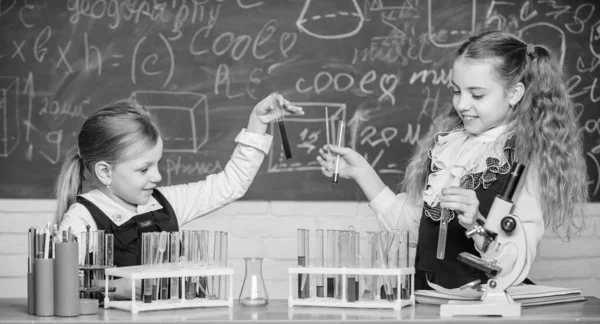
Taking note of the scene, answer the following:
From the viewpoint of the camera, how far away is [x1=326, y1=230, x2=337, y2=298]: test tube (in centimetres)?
186

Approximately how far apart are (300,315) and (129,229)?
0.79 m

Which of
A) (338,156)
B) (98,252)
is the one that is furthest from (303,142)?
(98,252)

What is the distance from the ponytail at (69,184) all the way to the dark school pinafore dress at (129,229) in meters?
0.07

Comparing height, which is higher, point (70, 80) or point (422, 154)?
point (70, 80)

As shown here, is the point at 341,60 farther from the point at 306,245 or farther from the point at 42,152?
the point at 306,245

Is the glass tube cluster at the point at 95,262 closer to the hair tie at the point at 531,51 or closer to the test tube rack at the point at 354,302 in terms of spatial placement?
the test tube rack at the point at 354,302

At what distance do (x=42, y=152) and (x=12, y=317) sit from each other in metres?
1.78

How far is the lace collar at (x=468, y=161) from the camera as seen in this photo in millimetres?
2191

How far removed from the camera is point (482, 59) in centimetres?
223

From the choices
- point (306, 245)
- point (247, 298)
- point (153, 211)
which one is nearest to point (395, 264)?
point (306, 245)

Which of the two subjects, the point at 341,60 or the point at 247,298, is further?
the point at 341,60

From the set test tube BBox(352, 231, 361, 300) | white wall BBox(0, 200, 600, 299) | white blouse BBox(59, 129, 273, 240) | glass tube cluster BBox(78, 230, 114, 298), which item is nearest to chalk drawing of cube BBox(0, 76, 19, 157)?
white wall BBox(0, 200, 600, 299)

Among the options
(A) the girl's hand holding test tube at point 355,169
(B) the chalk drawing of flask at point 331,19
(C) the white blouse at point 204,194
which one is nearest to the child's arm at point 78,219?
(C) the white blouse at point 204,194

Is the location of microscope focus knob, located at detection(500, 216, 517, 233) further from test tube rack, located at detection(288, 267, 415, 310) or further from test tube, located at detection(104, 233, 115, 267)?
test tube, located at detection(104, 233, 115, 267)
